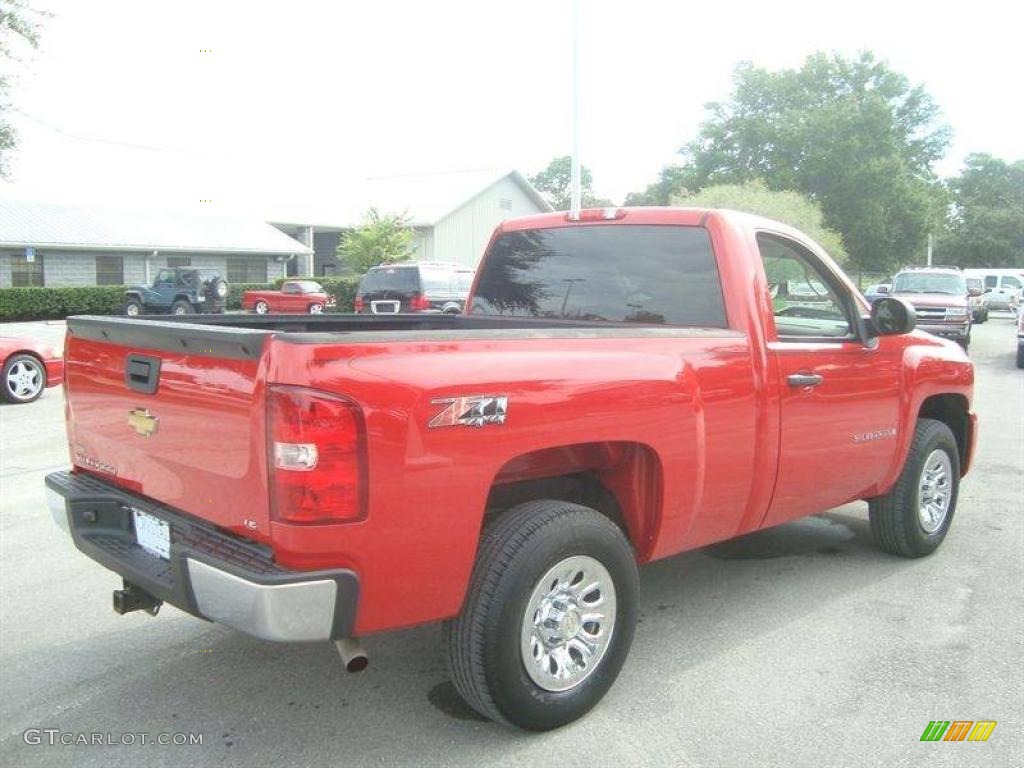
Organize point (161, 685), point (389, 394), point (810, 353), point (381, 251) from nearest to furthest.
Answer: point (389, 394)
point (161, 685)
point (810, 353)
point (381, 251)

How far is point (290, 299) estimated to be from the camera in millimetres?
33000

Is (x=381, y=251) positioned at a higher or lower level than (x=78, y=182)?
lower

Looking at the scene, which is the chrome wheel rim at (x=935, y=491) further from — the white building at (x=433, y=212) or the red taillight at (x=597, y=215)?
the white building at (x=433, y=212)

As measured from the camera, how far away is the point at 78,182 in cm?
3725

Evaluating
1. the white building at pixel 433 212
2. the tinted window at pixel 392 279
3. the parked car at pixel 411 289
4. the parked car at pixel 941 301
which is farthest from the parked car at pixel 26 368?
the white building at pixel 433 212

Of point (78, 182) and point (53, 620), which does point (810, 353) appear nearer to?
point (53, 620)

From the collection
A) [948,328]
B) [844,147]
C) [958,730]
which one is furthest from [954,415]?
[844,147]

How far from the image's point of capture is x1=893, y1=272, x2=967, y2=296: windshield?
21.6 m

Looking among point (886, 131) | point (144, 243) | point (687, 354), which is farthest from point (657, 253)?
point (886, 131)

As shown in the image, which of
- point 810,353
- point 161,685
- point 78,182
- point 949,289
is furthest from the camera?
point 78,182

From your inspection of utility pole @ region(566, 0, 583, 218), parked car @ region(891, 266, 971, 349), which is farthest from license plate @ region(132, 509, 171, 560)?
parked car @ region(891, 266, 971, 349)

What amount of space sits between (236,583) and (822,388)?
2917mm

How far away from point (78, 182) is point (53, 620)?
1479 inches

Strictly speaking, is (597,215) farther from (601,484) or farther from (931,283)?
(931,283)
